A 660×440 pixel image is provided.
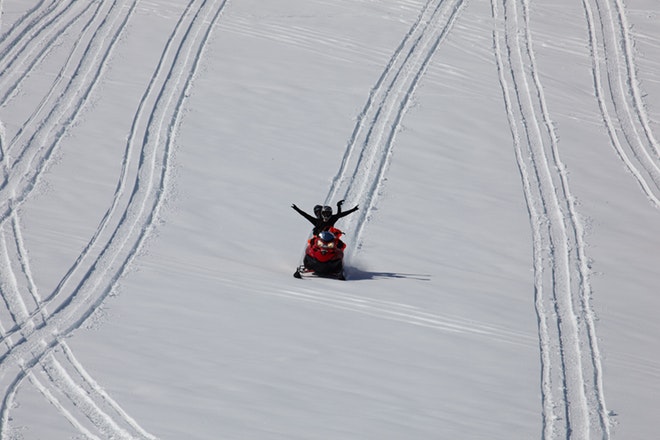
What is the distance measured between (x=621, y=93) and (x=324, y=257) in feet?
36.4

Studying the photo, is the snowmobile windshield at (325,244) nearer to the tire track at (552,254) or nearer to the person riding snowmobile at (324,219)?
the person riding snowmobile at (324,219)

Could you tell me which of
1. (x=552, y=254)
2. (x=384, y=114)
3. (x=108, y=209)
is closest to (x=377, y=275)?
(x=552, y=254)

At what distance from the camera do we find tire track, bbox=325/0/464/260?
49.3 ft

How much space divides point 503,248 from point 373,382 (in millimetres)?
5456

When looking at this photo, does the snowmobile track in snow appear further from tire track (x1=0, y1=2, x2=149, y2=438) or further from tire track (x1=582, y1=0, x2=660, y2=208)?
tire track (x1=582, y1=0, x2=660, y2=208)

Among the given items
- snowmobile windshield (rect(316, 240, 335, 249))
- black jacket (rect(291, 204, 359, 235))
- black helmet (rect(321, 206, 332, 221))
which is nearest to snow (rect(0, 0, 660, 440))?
snowmobile windshield (rect(316, 240, 335, 249))

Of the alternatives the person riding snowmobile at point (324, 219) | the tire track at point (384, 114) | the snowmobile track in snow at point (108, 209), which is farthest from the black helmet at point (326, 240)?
the snowmobile track in snow at point (108, 209)

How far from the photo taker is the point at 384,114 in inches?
702

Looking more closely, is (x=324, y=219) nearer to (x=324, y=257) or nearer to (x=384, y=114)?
(x=324, y=257)

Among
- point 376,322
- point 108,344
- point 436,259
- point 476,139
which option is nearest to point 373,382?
point 376,322

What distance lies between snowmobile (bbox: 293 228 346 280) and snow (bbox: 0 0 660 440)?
33cm

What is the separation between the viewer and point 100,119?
646 inches

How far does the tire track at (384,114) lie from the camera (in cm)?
1503

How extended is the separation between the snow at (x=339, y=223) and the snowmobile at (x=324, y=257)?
335 millimetres
